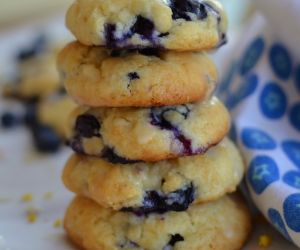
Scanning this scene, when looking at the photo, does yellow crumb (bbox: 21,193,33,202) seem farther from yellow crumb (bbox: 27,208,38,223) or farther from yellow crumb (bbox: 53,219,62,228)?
yellow crumb (bbox: 53,219,62,228)

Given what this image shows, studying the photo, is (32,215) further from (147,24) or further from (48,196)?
(147,24)

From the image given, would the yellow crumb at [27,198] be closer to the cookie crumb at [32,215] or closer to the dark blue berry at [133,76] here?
the cookie crumb at [32,215]

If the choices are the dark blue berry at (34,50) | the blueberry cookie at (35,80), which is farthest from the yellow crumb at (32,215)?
the dark blue berry at (34,50)

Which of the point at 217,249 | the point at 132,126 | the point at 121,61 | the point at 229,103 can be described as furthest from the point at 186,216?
the point at 229,103

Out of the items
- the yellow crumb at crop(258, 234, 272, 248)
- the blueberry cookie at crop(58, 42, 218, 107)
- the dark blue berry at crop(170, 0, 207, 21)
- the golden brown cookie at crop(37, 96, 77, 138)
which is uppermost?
the dark blue berry at crop(170, 0, 207, 21)

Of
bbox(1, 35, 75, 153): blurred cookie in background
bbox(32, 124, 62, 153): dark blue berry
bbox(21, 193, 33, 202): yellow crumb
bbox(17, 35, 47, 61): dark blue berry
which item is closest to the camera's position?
bbox(21, 193, 33, 202): yellow crumb

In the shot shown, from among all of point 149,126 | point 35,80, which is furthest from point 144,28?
point 35,80

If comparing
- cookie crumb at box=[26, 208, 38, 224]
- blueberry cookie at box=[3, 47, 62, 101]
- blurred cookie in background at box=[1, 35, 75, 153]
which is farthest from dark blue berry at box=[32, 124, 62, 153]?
cookie crumb at box=[26, 208, 38, 224]
